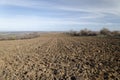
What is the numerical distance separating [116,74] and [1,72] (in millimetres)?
7834

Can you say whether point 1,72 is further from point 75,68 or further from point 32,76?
point 75,68

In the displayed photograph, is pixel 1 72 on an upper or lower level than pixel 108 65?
lower

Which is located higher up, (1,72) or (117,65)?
(117,65)

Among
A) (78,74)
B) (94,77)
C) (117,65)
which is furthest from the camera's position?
(117,65)

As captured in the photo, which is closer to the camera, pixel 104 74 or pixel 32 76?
pixel 104 74

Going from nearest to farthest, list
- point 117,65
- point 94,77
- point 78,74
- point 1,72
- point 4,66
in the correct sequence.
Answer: point 94,77
point 78,74
point 117,65
point 1,72
point 4,66

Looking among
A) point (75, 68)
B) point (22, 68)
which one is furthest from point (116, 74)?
point (22, 68)

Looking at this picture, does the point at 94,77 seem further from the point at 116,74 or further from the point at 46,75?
the point at 46,75

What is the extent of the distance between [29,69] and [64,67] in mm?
2601

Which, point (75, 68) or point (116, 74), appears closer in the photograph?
point (116, 74)

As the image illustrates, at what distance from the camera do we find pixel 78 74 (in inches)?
369

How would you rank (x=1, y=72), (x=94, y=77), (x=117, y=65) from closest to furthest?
(x=94, y=77) → (x=117, y=65) → (x=1, y=72)

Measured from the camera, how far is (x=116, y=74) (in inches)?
343

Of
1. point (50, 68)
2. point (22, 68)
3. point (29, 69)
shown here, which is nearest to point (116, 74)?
point (50, 68)
